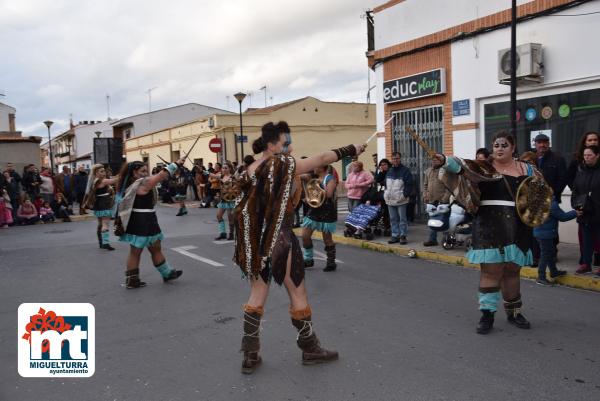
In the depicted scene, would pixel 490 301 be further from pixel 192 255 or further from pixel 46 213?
pixel 46 213

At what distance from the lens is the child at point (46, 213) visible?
1811cm

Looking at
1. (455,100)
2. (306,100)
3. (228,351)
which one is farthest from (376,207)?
(306,100)

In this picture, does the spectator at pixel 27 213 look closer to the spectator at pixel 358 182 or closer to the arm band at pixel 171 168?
the spectator at pixel 358 182

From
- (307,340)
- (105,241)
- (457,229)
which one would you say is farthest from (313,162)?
(105,241)

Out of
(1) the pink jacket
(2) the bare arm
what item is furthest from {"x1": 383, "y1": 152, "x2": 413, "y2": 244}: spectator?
(2) the bare arm

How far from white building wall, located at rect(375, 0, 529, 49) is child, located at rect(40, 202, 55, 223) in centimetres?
1163

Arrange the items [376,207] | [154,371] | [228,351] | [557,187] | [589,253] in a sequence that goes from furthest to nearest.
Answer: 1. [376,207]
2. [557,187]
3. [589,253]
4. [228,351]
5. [154,371]

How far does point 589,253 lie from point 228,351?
5.04m

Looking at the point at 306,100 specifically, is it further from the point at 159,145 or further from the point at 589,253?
the point at 589,253

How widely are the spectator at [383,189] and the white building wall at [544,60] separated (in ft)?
5.79

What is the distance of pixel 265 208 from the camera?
4.37 meters

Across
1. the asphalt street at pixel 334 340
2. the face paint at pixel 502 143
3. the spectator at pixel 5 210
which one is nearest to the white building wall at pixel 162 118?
→ the spectator at pixel 5 210

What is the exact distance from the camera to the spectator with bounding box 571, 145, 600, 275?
6984mm

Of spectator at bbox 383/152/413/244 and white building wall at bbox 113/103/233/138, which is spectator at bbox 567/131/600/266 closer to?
spectator at bbox 383/152/413/244
